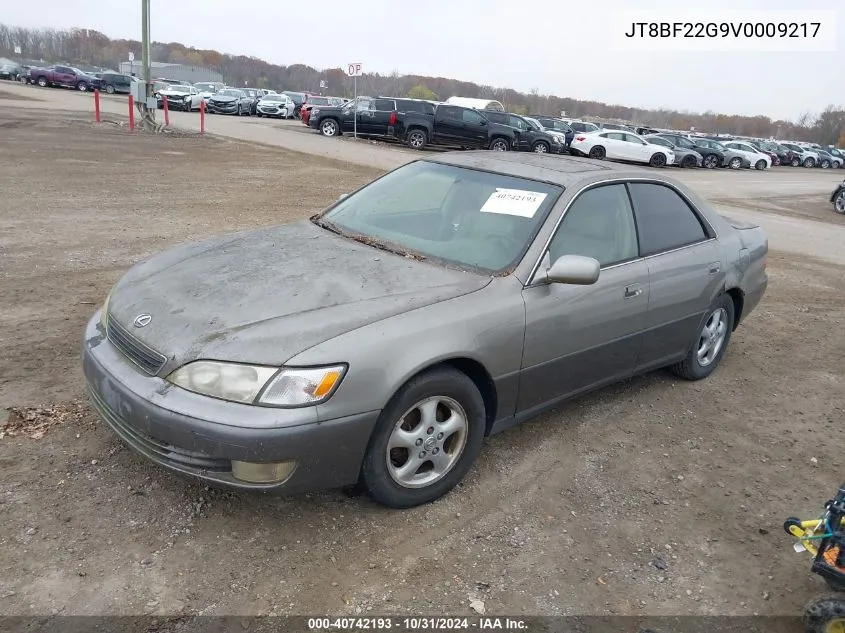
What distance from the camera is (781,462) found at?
3.96 metres

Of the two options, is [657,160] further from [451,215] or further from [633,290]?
[451,215]

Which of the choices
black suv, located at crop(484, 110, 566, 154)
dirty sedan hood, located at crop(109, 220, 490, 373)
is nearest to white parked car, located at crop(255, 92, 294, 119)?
black suv, located at crop(484, 110, 566, 154)

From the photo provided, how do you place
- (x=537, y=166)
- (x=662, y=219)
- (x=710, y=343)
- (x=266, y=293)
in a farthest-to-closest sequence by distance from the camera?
(x=710, y=343)
(x=662, y=219)
(x=537, y=166)
(x=266, y=293)

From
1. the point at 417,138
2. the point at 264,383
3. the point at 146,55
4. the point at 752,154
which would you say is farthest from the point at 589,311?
the point at 752,154

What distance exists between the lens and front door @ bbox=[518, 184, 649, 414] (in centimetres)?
344

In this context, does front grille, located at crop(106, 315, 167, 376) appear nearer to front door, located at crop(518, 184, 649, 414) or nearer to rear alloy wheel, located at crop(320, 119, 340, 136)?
front door, located at crop(518, 184, 649, 414)

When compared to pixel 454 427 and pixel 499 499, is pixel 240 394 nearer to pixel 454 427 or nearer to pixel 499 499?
pixel 454 427

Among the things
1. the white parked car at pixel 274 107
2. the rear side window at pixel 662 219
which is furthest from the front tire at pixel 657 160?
the rear side window at pixel 662 219

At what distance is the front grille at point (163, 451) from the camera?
8.66 feet

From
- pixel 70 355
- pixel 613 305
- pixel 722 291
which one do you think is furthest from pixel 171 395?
pixel 722 291

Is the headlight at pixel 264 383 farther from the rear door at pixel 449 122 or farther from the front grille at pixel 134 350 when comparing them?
the rear door at pixel 449 122

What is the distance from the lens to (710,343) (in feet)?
16.2

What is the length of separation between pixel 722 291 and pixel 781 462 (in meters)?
1.31

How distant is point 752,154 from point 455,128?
19.4 m
